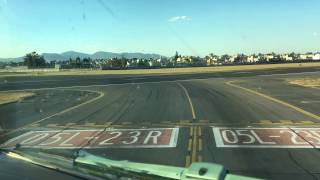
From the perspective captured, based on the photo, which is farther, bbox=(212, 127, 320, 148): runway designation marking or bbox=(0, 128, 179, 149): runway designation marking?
bbox=(0, 128, 179, 149): runway designation marking

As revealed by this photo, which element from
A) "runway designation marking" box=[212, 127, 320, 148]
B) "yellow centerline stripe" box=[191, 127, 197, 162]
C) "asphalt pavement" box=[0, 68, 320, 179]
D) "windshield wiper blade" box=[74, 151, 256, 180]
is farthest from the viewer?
"runway designation marking" box=[212, 127, 320, 148]

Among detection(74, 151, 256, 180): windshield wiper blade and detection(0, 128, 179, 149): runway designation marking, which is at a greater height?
detection(74, 151, 256, 180): windshield wiper blade

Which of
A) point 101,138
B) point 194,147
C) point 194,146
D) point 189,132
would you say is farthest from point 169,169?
point 189,132

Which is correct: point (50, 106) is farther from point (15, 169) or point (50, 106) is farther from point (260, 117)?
point (15, 169)

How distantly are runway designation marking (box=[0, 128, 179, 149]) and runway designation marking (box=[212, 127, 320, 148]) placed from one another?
1916 mm

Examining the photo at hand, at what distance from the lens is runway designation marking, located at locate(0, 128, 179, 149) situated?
19328 millimetres

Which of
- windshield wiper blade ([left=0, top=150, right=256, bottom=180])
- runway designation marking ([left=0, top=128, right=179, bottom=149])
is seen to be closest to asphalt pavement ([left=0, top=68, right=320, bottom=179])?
runway designation marking ([left=0, top=128, right=179, bottom=149])

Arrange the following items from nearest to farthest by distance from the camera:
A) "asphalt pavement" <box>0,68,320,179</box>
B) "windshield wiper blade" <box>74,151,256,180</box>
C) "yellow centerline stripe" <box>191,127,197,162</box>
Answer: "windshield wiper blade" <box>74,151,256,180</box>
"asphalt pavement" <box>0,68,320,179</box>
"yellow centerline stripe" <box>191,127,197,162</box>

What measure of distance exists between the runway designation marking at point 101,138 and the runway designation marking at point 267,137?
6.28ft

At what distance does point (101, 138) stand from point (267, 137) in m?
6.47

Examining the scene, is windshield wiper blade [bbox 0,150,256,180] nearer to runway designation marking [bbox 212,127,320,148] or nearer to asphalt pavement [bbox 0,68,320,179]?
asphalt pavement [bbox 0,68,320,179]

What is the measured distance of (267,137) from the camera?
2041 cm

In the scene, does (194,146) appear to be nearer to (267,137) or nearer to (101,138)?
(267,137)

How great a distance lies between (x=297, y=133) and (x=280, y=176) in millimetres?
8650
